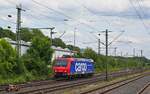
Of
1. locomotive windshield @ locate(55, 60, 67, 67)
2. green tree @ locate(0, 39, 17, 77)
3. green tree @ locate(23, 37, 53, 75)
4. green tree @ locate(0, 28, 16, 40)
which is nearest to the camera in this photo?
green tree @ locate(0, 39, 17, 77)

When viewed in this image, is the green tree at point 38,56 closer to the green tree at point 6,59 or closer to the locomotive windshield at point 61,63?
the locomotive windshield at point 61,63

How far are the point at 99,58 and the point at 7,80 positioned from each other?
193 ft

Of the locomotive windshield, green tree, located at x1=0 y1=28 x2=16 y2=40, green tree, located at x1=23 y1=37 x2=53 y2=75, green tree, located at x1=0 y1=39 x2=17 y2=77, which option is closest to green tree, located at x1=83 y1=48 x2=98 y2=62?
green tree, located at x1=0 y1=28 x2=16 y2=40

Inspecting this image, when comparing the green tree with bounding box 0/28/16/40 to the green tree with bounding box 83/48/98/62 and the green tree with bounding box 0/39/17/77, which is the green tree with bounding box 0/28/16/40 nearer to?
the green tree with bounding box 83/48/98/62

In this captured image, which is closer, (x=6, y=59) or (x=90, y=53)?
(x=6, y=59)

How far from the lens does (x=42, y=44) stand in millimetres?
62625

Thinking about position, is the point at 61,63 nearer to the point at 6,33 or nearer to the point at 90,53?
the point at 90,53

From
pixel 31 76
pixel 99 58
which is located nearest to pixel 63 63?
pixel 31 76

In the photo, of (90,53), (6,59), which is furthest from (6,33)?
(6,59)

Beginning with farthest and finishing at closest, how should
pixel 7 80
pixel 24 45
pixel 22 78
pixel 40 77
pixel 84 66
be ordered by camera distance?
1. pixel 24 45
2. pixel 84 66
3. pixel 40 77
4. pixel 22 78
5. pixel 7 80

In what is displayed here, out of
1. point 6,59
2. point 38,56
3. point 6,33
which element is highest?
point 6,33

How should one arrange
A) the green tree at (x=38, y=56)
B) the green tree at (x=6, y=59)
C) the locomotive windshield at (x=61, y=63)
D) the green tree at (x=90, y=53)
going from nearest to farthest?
the green tree at (x=6, y=59) < the locomotive windshield at (x=61, y=63) < the green tree at (x=38, y=56) < the green tree at (x=90, y=53)

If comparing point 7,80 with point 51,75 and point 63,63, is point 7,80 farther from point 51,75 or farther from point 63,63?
point 51,75

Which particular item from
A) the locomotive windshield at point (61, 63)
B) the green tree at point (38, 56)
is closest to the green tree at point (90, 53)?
the green tree at point (38, 56)
